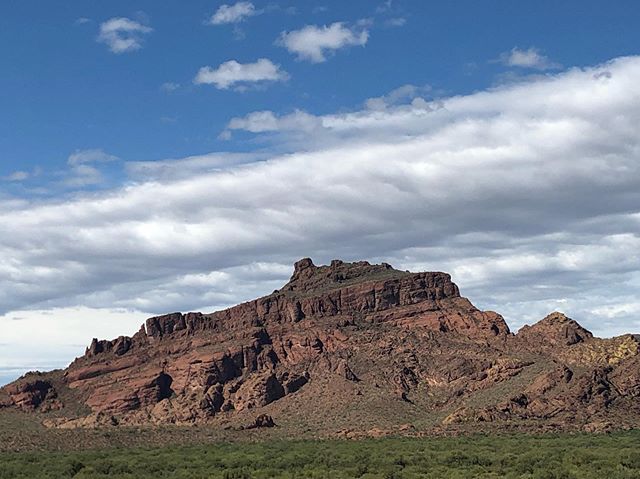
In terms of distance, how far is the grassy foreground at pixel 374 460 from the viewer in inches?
2576

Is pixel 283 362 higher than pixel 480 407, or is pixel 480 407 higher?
pixel 283 362

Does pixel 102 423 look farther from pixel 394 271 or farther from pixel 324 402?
pixel 394 271

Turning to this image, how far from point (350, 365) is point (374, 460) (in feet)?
213

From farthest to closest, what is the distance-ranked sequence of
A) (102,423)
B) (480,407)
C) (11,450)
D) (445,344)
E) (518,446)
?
(445,344) → (102,423) → (480,407) → (11,450) → (518,446)

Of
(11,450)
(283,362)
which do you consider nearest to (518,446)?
(11,450)

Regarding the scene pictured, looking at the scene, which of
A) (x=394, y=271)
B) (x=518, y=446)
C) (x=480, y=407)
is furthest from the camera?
(x=394, y=271)

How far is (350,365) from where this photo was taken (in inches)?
5448

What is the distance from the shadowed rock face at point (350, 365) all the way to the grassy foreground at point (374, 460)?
22.7 metres

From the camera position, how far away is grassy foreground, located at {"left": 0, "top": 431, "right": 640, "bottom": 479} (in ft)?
215

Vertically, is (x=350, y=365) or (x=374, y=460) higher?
(x=350, y=365)

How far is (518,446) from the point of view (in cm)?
8500

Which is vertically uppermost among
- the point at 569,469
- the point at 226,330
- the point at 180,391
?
the point at 226,330

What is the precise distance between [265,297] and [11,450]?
6524 cm

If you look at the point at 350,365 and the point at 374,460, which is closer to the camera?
the point at 374,460
